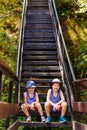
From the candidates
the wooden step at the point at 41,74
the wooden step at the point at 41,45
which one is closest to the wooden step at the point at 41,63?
the wooden step at the point at 41,74

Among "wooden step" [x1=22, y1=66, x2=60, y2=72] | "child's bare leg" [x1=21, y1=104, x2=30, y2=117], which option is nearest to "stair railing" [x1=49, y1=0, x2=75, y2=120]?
"wooden step" [x1=22, y1=66, x2=60, y2=72]

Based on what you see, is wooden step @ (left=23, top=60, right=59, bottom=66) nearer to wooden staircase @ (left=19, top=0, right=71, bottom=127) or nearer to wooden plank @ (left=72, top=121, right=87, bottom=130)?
wooden staircase @ (left=19, top=0, right=71, bottom=127)

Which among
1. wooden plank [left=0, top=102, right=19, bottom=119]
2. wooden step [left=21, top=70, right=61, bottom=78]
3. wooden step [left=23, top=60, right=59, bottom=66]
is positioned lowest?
wooden plank [left=0, top=102, right=19, bottom=119]

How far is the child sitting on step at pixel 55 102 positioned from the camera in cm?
729

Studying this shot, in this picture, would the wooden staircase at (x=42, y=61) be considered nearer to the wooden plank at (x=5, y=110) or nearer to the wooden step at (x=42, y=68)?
the wooden step at (x=42, y=68)

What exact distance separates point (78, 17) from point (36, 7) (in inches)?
132

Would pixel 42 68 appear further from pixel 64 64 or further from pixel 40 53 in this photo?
pixel 40 53

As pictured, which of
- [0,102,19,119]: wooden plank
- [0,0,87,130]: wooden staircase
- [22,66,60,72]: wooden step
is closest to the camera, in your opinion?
[0,102,19,119]: wooden plank

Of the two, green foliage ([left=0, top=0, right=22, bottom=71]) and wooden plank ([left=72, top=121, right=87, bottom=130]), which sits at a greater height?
green foliage ([left=0, top=0, right=22, bottom=71])

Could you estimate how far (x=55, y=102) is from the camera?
753 centimetres

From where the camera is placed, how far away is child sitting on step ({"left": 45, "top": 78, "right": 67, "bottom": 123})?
729cm

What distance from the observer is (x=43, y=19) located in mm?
15414

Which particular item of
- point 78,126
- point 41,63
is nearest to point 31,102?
point 78,126

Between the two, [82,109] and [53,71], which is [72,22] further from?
[82,109]
